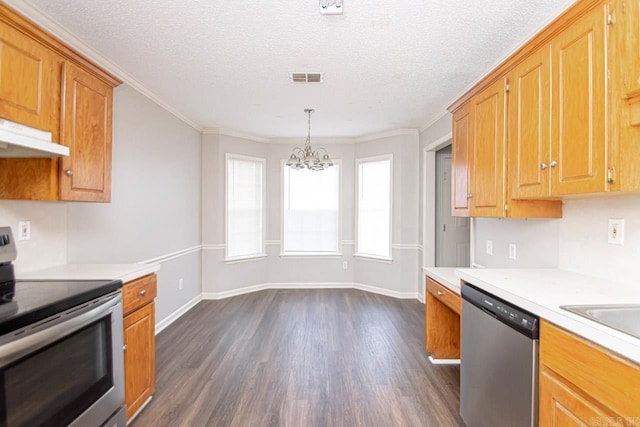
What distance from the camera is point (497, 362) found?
152 cm

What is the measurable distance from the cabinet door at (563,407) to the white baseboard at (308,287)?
Result: 339cm

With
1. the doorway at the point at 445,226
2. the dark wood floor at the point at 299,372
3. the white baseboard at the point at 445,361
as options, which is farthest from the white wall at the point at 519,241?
the doorway at the point at 445,226

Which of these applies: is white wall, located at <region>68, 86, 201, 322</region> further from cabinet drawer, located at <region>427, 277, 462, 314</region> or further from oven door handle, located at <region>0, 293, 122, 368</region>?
cabinet drawer, located at <region>427, 277, 462, 314</region>

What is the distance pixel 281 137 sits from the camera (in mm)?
5086

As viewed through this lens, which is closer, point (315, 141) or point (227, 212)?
point (227, 212)

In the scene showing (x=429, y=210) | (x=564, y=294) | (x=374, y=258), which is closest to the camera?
(x=564, y=294)

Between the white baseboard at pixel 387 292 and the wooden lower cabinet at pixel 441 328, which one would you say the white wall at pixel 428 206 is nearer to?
the white baseboard at pixel 387 292

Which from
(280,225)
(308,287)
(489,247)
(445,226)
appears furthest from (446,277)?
(280,225)

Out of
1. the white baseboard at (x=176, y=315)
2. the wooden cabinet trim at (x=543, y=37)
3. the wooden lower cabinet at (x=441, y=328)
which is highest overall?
the wooden cabinet trim at (x=543, y=37)

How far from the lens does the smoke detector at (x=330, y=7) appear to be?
1.76 m

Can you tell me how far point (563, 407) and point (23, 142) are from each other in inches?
98.6

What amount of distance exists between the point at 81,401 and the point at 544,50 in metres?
3.02

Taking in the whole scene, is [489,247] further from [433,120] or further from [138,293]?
[138,293]

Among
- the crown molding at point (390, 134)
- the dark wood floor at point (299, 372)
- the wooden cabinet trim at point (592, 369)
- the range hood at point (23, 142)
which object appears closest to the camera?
the wooden cabinet trim at point (592, 369)
